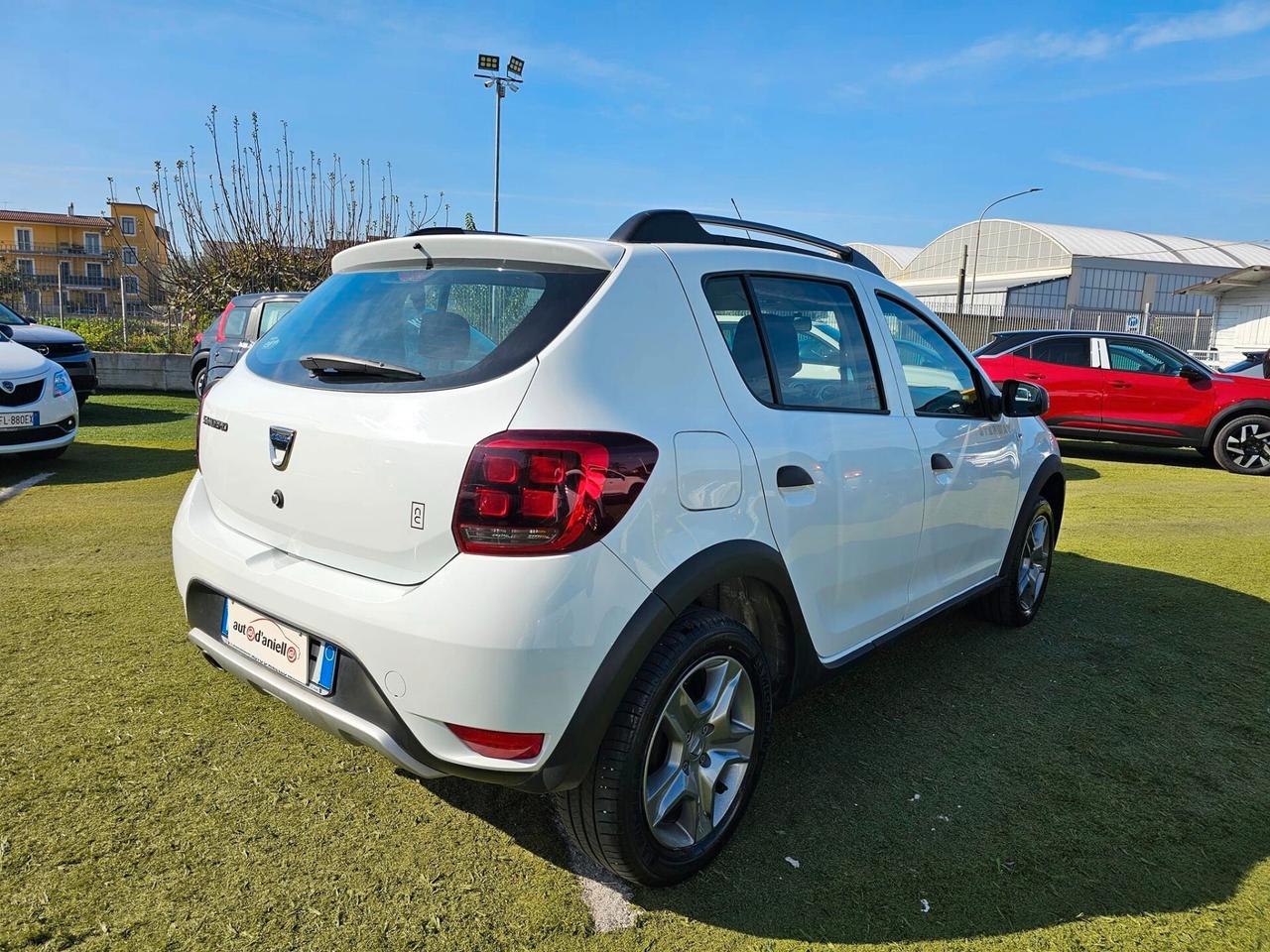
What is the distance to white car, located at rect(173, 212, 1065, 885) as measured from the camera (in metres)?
1.99

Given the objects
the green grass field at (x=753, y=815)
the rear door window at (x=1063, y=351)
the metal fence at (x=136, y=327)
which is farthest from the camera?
the metal fence at (x=136, y=327)

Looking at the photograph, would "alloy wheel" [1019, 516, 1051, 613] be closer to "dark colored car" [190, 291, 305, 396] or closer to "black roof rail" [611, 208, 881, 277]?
"black roof rail" [611, 208, 881, 277]

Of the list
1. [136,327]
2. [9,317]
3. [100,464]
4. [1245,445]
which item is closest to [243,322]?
[100,464]

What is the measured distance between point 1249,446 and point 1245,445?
0.13 feet

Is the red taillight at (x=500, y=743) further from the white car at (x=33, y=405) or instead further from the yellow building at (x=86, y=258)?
the yellow building at (x=86, y=258)

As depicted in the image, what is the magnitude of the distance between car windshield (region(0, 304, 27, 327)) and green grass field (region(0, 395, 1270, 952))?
9.18m

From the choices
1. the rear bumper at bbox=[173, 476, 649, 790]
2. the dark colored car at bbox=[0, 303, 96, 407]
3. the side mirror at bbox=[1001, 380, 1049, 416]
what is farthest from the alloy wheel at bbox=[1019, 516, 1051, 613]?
the dark colored car at bbox=[0, 303, 96, 407]

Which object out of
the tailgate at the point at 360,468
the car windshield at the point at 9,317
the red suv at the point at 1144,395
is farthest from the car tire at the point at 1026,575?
the car windshield at the point at 9,317

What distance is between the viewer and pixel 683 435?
2236mm

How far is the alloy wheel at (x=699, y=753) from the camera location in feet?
7.55

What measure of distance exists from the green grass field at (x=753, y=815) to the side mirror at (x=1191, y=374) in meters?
7.58

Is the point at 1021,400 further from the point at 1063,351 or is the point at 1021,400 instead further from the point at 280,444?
the point at 1063,351

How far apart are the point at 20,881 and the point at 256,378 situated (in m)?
1.43

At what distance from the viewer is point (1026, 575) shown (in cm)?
446
